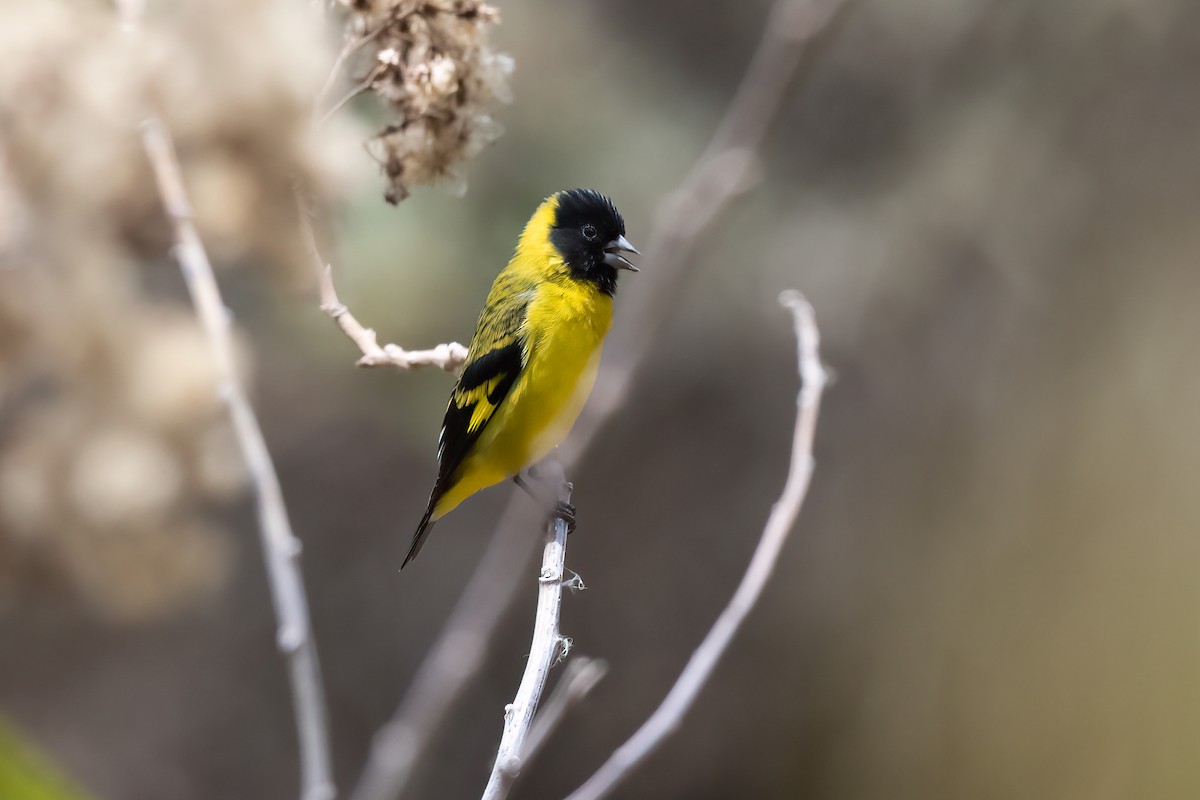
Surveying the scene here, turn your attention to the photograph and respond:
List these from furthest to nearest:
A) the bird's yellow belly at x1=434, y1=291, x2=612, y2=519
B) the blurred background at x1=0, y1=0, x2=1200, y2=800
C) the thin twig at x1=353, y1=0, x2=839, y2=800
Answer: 1. the blurred background at x1=0, y1=0, x2=1200, y2=800
2. the bird's yellow belly at x1=434, y1=291, x2=612, y2=519
3. the thin twig at x1=353, y1=0, x2=839, y2=800

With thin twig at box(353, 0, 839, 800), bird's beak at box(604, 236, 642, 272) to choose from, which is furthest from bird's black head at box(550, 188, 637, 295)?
thin twig at box(353, 0, 839, 800)

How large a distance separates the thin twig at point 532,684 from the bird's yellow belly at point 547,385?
0.57m

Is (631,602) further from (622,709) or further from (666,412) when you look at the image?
(666,412)

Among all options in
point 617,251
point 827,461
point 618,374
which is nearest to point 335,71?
point 617,251

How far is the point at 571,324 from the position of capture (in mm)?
1995

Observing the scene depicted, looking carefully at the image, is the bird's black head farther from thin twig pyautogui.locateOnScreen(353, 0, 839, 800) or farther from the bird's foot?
thin twig pyautogui.locateOnScreen(353, 0, 839, 800)

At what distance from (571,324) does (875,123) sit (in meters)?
2.83

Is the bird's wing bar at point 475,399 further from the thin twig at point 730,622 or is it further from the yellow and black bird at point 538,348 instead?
the thin twig at point 730,622

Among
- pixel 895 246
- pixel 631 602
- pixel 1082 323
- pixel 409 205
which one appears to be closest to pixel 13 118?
pixel 409 205

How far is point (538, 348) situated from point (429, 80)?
Result: 0.64 meters

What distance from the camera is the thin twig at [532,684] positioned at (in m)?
0.84

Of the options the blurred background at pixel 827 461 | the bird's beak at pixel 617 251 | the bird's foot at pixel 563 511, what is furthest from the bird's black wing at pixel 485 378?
the blurred background at pixel 827 461

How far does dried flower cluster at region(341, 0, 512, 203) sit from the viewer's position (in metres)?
1.45

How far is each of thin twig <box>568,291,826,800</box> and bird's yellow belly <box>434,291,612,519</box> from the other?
1.65 feet
